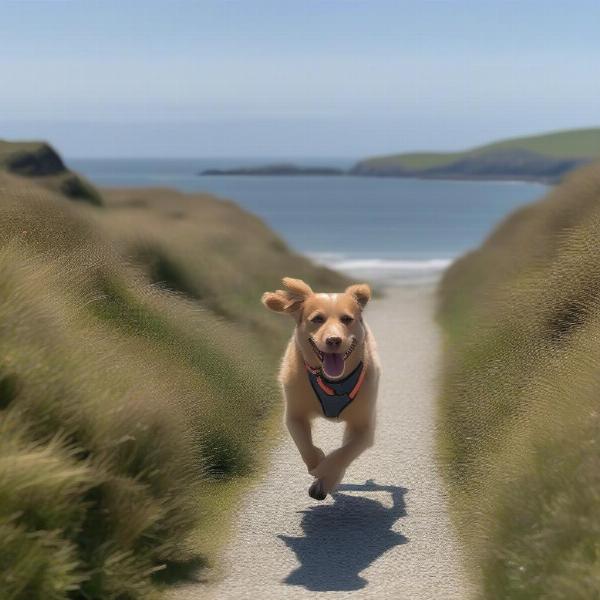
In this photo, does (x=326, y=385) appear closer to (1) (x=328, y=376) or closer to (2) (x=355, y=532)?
(1) (x=328, y=376)

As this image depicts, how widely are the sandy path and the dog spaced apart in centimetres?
46

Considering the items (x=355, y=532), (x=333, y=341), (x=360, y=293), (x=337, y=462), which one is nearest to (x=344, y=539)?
(x=355, y=532)

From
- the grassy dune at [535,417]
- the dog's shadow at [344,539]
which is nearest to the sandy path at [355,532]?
the dog's shadow at [344,539]

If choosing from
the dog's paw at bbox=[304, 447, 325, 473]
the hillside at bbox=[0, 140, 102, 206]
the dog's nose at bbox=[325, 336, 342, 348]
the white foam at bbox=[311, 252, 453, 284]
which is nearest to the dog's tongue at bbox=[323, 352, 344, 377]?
the dog's nose at bbox=[325, 336, 342, 348]

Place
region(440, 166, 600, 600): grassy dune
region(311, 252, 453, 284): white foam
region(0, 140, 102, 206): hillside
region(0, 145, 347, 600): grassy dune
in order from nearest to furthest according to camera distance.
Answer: region(440, 166, 600, 600): grassy dune
region(0, 145, 347, 600): grassy dune
region(0, 140, 102, 206): hillside
region(311, 252, 453, 284): white foam

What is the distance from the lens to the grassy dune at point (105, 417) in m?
5.73

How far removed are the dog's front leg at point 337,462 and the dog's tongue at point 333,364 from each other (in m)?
0.64

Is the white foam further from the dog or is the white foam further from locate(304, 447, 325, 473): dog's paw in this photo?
locate(304, 447, 325, 473): dog's paw

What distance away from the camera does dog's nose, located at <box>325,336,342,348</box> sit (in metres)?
7.81

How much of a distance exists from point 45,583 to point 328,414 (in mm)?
3382

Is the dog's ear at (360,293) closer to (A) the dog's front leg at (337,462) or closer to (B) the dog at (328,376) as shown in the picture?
(B) the dog at (328,376)

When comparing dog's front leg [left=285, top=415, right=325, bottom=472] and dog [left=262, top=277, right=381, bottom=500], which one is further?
dog's front leg [left=285, top=415, right=325, bottom=472]

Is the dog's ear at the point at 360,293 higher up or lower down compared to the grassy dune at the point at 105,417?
higher up

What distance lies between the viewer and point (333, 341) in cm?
783
